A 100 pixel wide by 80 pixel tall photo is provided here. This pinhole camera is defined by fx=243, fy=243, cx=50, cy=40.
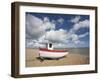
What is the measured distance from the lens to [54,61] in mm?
1864

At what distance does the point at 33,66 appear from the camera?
179 centimetres

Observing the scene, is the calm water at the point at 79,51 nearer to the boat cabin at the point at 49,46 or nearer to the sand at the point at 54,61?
the sand at the point at 54,61

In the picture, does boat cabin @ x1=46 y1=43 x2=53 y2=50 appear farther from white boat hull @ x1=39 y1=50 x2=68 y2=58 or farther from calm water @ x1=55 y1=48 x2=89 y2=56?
calm water @ x1=55 y1=48 x2=89 y2=56

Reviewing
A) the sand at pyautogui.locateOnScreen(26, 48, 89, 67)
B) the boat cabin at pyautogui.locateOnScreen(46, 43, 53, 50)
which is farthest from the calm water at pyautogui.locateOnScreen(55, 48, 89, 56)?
the boat cabin at pyautogui.locateOnScreen(46, 43, 53, 50)

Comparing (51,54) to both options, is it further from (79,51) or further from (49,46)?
(79,51)

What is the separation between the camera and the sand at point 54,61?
5.84 ft

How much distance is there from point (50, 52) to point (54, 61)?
0.26ft

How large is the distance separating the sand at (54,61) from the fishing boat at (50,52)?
0.10 feet

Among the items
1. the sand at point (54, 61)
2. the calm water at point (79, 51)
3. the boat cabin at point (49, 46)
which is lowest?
the sand at point (54, 61)

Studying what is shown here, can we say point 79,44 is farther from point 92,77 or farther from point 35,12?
point 35,12

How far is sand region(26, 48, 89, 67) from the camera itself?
70.1 inches

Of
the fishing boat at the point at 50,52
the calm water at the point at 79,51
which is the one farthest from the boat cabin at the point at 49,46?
the calm water at the point at 79,51

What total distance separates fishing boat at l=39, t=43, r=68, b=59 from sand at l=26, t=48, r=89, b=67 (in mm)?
31

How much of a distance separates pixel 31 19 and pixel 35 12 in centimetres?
6
